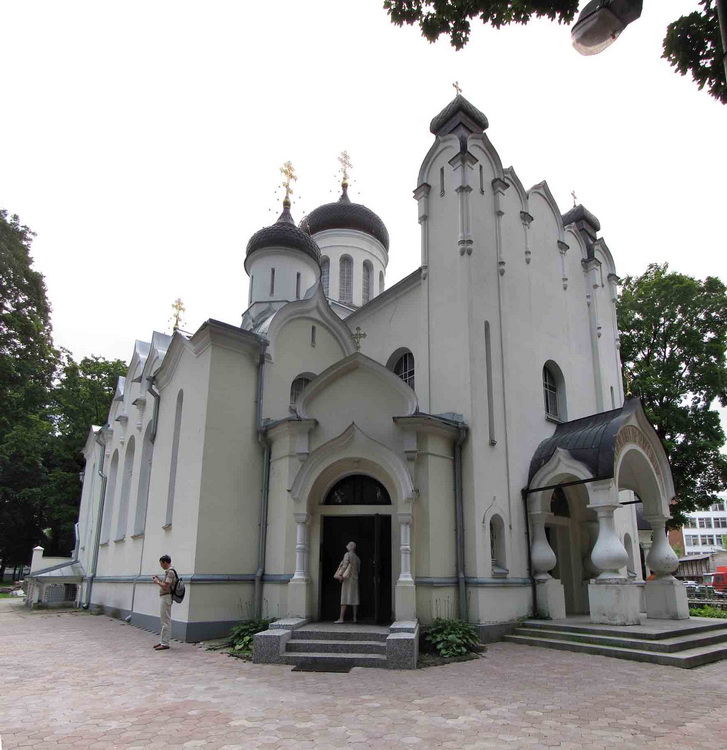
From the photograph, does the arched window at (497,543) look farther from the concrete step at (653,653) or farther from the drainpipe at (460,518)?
the concrete step at (653,653)

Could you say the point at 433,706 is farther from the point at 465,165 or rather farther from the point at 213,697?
the point at 465,165

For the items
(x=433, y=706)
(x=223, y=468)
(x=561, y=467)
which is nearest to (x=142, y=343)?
(x=223, y=468)

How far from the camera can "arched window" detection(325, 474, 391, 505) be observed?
39.0ft

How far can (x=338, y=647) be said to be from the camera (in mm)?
9188

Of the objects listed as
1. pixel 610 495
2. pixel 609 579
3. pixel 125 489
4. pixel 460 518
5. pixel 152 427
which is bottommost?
pixel 609 579

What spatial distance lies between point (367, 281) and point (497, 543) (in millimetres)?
12759

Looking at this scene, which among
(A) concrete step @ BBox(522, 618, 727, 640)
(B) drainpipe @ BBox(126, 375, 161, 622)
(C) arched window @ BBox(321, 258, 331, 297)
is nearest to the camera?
(A) concrete step @ BBox(522, 618, 727, 640)

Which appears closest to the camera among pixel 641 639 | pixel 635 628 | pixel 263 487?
pixel 641 639

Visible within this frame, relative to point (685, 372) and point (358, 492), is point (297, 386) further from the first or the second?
point (685, 372)

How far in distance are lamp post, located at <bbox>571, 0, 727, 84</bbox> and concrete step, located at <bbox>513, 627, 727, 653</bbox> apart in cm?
823

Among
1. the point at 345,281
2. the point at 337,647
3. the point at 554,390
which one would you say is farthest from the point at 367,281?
the point at 337,647

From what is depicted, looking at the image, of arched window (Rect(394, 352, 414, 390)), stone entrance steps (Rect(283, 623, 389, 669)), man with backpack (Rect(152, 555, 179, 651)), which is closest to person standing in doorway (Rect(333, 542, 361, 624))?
stone entrance steps (Rect(283, 623, 389, 669))

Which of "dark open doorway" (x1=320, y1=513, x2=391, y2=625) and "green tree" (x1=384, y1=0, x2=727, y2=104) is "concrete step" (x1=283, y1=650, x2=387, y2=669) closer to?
"dark open doorway" (x1=320, y1=513, x2=391, y2=625)

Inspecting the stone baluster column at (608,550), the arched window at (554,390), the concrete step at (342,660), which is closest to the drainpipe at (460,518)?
the stone baluster column at (608,550)
